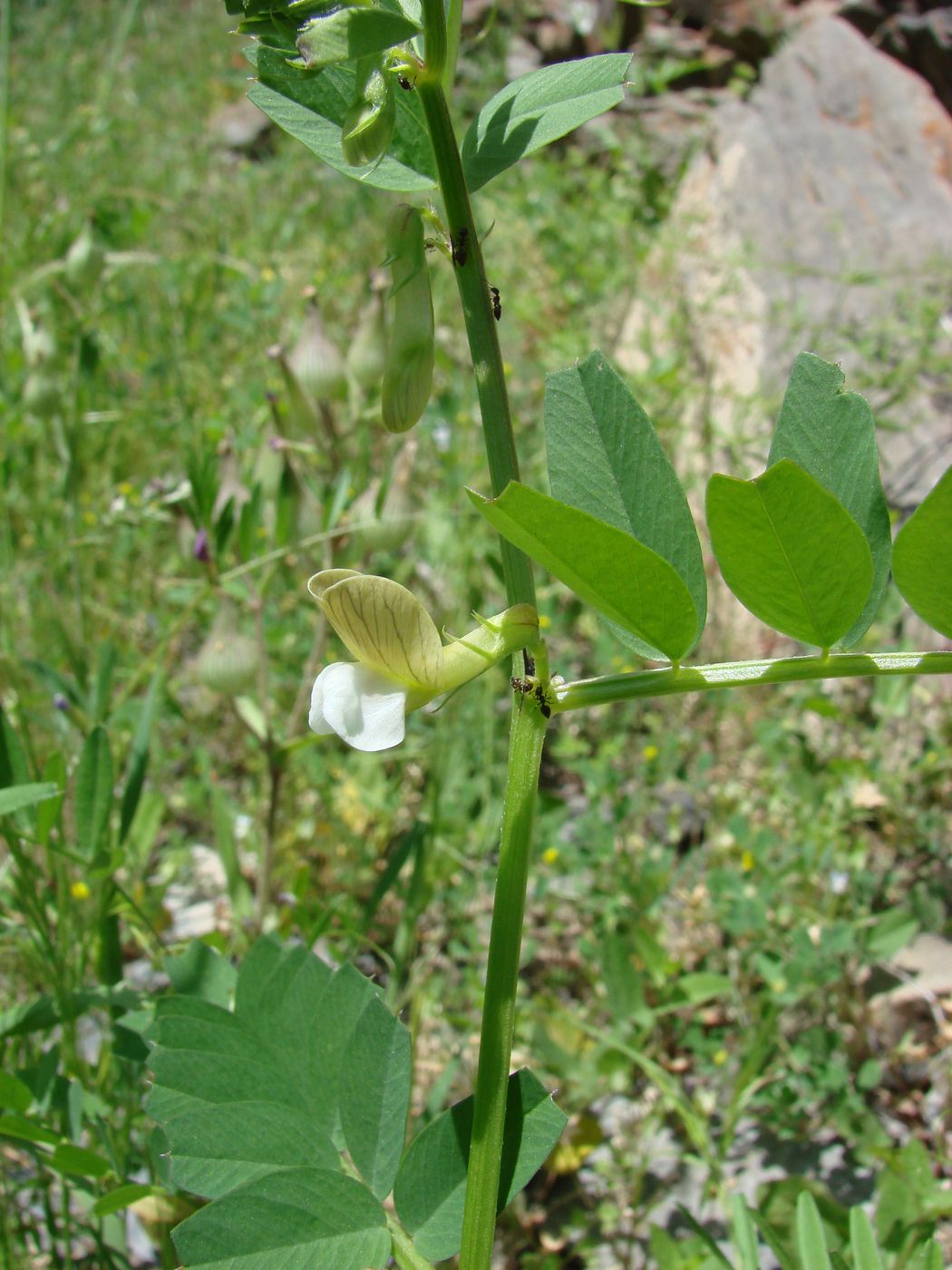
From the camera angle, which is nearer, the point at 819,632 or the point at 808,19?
the point at 819,632

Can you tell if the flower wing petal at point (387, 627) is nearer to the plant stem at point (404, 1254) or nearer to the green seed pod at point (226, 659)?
the plant stem at point (404, 1254)

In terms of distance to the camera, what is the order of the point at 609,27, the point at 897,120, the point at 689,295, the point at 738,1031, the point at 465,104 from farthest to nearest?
the point at 465,104, the point at 609,27, the point at 897,120, the point at 689,295, the point at 738,1031

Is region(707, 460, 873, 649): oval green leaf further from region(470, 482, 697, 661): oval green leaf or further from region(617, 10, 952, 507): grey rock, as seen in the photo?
region(617, 10, 952, 507): grey rock

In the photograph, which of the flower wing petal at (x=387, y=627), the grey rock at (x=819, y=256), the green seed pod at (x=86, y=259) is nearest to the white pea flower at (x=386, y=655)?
the flower wing petal at (x=387, y=627)

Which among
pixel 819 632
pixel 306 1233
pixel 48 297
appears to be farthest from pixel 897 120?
pixel 306 1233

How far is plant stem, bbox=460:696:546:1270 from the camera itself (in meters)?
0.56

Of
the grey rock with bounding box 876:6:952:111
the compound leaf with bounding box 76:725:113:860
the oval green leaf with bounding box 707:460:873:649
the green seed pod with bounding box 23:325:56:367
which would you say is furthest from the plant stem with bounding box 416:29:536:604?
the grey rock with bounding box 876:6:952:111

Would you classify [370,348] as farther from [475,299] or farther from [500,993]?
[500,993]

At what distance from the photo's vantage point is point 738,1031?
141 cm

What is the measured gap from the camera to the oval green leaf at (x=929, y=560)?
524 mm

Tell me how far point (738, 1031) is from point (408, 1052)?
893 mm

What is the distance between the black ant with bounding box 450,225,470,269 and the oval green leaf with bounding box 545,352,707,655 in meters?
0.08

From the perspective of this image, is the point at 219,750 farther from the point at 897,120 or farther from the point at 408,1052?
the point at 897,120

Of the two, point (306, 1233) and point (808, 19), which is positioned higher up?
point (808, 19)
